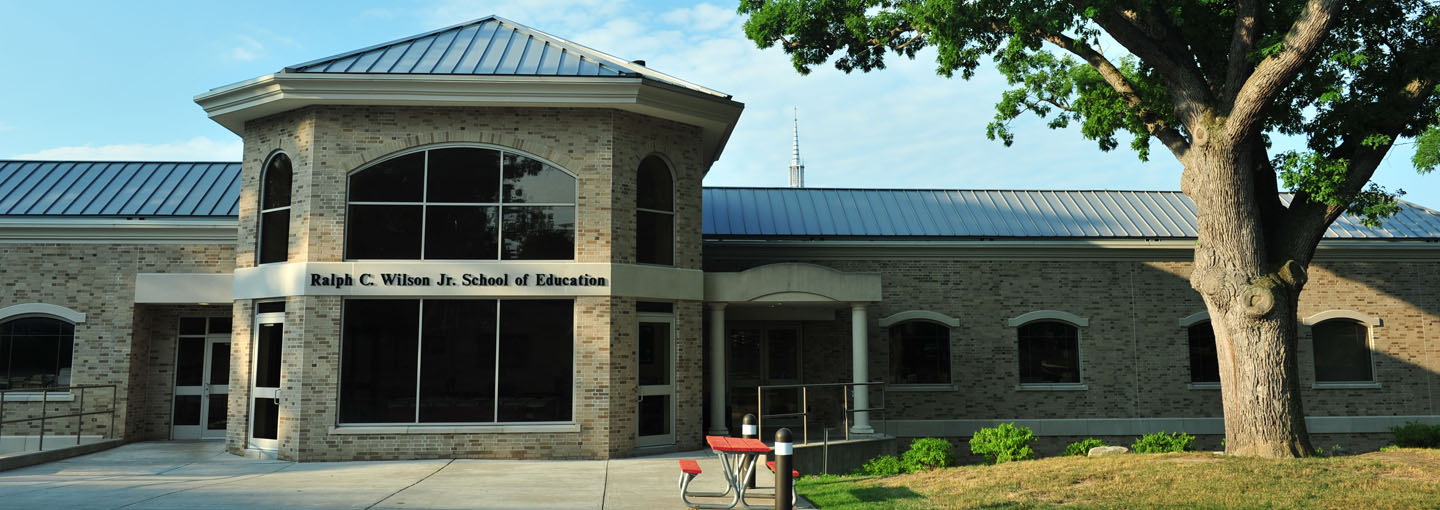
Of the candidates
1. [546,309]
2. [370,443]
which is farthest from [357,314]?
[546,309]

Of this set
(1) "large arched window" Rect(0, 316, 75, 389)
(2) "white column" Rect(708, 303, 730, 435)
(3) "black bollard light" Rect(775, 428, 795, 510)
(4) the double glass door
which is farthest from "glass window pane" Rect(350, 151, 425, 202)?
(3) "black bollard light" Rect(775, 428, 795, 510)

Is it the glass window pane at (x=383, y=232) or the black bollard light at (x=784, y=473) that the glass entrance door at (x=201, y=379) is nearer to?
the glass window pane at (x=383, y=232)

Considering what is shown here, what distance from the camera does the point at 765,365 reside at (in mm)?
19156

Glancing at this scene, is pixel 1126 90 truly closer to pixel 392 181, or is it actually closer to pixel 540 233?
pixel 540 233

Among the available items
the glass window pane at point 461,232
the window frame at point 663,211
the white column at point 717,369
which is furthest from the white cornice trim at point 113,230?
the white column at point 717,369

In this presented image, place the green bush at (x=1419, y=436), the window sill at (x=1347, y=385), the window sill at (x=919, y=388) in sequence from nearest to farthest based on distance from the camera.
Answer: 1. the green bush at (x=1419, y=436)
2. the window sill at (x=919, y=388)
3. the window sill at (x=1347, y=385)

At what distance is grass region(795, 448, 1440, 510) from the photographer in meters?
9.87

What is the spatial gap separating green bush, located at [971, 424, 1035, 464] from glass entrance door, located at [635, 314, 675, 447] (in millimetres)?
5045

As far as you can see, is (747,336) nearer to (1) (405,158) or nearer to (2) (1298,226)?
(1) (405,158)

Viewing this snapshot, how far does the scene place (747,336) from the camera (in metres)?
19.2

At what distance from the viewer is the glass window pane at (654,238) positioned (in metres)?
15.2

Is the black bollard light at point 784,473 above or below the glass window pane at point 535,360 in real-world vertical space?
below

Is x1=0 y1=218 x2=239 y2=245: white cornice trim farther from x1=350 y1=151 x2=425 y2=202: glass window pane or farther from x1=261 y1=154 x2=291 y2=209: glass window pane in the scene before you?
x1=350 y1=151 x2=425 y2=202: glass window pane

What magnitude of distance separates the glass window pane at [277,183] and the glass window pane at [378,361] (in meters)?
2.33
